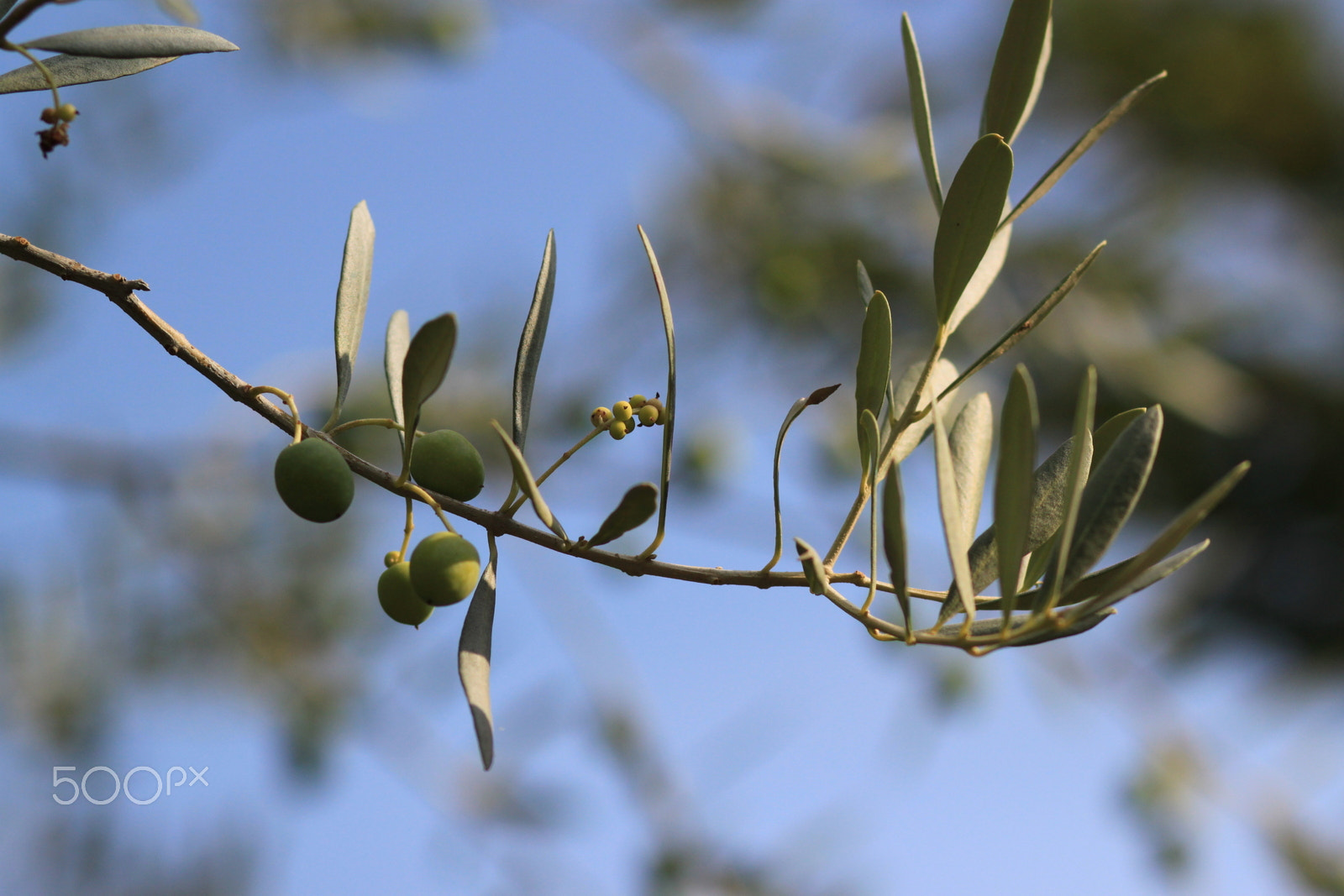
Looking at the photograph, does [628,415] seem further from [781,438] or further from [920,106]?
[920,106]

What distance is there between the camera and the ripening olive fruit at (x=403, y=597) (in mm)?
409

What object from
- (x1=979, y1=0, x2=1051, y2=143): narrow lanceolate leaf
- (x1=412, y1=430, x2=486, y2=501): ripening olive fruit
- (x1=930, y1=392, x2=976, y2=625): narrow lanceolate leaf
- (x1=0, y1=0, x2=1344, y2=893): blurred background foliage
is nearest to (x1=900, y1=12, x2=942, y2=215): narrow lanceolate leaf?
(x1=979, y1=0, x2=1051, y2=143): narrow lanceolate leaf

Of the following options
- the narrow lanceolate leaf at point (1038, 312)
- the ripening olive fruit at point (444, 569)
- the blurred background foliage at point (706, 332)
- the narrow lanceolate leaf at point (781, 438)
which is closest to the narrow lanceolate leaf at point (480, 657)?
the ripening olive fruit at point (444, 569)

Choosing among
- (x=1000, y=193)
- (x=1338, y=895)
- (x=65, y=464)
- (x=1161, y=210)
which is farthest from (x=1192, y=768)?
(x=65, y=464)

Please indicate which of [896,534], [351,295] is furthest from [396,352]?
[896,534]

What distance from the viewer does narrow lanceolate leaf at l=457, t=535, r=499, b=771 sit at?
326 millimetres

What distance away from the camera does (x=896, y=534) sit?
1.05 feet

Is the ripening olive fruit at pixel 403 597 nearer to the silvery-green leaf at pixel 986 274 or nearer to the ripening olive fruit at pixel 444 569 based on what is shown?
the ripening olive fruit at pixel 444 569

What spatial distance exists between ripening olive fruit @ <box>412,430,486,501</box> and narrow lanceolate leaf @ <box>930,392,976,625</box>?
18 cm

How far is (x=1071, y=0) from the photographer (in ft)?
19.2

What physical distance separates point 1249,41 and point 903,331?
15.3 feet

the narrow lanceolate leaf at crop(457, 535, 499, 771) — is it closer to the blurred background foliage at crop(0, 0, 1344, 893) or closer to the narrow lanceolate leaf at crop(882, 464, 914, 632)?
the narrow lanceolate leaf at crop(882, 464, 914, 632)

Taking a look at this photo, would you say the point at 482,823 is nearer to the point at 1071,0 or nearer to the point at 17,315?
the point at 17,315

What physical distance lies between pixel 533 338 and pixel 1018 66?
24cm
